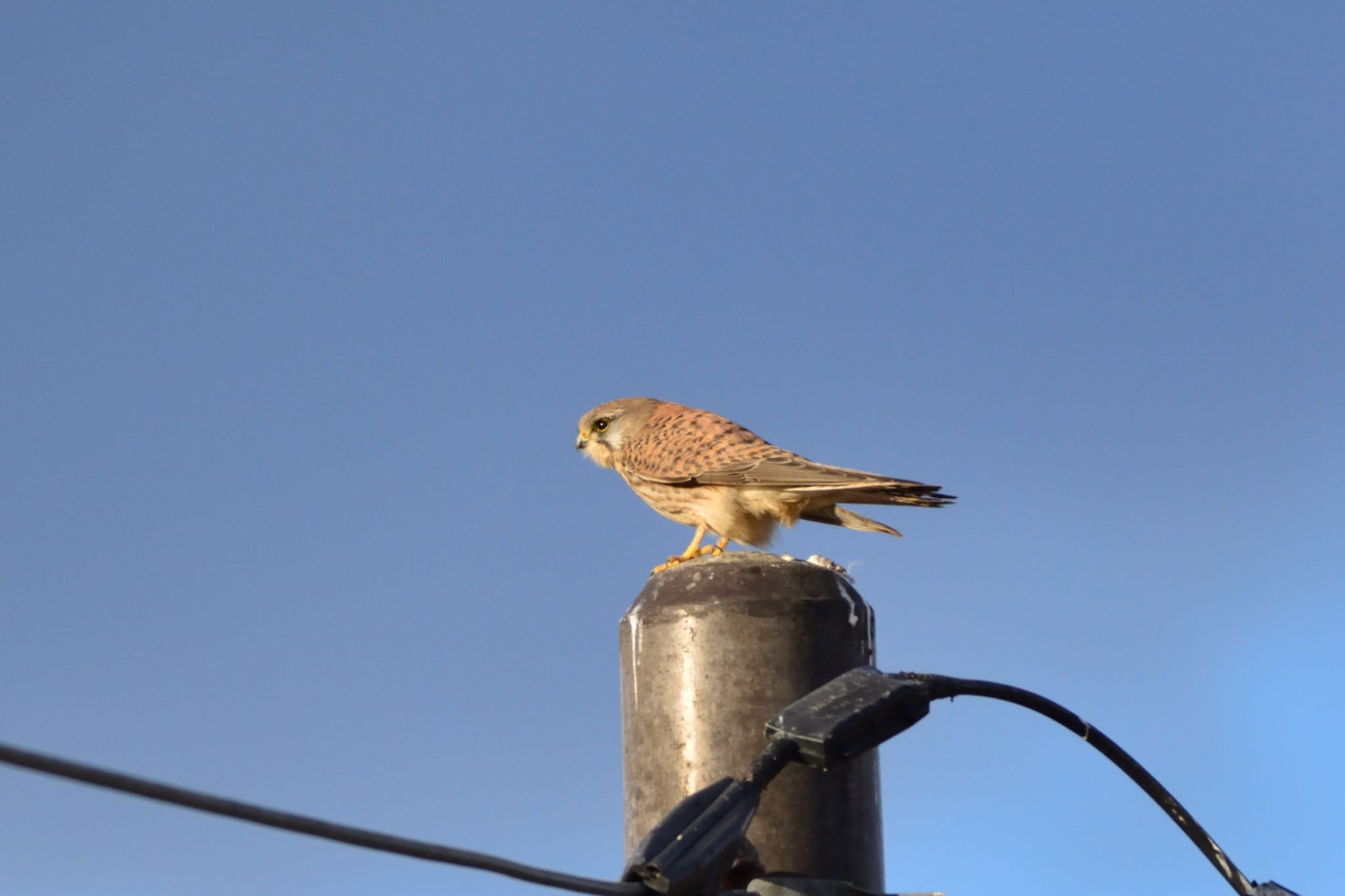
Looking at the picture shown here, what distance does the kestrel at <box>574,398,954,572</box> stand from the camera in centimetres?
467

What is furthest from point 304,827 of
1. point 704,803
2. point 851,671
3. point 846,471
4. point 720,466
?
point 720,466

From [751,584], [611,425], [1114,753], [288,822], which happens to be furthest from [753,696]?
[611,425]

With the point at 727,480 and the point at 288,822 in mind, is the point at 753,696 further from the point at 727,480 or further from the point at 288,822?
the point at 727,480

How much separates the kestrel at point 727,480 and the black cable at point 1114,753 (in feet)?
7.35

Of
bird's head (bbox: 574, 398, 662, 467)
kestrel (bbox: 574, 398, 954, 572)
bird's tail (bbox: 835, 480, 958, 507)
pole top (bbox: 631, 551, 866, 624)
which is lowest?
pole top (bbox: 631, 551, 866, 624)

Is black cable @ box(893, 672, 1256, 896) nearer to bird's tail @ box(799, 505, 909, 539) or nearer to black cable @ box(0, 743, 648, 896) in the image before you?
black cable @ box(0, 743, 648, 896)

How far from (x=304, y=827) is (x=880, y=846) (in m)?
1.26

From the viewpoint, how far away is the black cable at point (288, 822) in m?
0.97

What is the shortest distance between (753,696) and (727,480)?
9.63 feet

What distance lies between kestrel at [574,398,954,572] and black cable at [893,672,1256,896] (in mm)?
2241

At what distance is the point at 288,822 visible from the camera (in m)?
1.13

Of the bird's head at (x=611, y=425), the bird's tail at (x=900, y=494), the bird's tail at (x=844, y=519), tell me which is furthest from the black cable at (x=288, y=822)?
the bird's head at (x=611, y=425)

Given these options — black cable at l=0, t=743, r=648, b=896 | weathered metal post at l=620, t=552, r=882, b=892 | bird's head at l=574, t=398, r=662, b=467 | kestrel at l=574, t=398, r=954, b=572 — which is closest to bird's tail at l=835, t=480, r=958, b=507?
kestrel at l=574, t=398, r=954, b=572

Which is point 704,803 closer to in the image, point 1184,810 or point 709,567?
point 709,567
